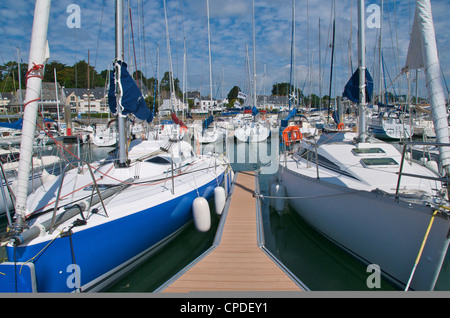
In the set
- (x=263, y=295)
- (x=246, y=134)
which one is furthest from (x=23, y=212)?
(x=246, y=134)

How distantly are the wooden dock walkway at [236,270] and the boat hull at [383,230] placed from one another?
5.51 feet

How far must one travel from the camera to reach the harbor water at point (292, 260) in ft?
17.4

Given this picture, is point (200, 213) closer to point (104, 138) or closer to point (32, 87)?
point (32, 87)

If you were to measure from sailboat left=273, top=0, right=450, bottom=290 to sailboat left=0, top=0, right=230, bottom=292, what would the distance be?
9.03 feet

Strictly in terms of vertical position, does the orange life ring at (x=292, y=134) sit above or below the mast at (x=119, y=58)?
below

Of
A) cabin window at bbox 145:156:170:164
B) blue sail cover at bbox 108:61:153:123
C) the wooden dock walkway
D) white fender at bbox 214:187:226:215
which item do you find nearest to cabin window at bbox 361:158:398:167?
the wooden dock walkway

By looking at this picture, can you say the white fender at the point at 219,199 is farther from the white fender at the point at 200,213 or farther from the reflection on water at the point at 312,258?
the reflection on water at the point at 312,258

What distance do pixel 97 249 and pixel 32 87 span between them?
8.28 feet

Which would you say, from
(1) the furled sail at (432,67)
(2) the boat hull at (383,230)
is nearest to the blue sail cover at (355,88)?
(2) the boat hull at (383,230)

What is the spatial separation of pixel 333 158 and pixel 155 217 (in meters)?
4.32

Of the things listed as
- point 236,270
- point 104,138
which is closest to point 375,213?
point 236,270

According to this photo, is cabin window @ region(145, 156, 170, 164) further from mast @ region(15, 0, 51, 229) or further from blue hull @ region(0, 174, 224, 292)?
mast @ region(15, 0, 51, 229)

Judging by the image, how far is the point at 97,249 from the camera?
179 inches
